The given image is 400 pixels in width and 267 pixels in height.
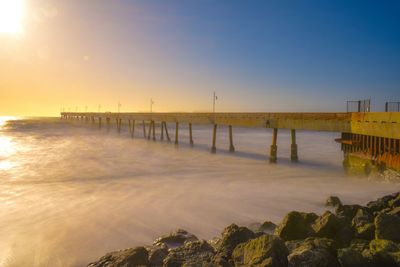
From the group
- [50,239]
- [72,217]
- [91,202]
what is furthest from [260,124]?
[50,239]

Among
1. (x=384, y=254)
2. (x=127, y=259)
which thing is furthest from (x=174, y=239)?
(x=384, y=254)

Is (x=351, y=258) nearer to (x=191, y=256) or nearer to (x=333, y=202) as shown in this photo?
(x=191, y=256)

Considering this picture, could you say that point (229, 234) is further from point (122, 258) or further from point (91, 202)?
point (91, 202)

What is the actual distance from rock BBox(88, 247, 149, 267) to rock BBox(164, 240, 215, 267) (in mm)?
427

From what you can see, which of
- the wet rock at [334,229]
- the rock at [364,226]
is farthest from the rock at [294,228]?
the rock at [364,226]

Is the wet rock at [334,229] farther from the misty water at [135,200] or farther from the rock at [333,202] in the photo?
the rock at [333,202]

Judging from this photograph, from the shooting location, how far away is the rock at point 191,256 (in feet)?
17.1

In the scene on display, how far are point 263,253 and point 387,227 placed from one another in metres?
2.50

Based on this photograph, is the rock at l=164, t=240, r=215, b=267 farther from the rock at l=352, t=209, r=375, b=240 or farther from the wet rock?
the rock at l=352, t=209, r=375, b=240

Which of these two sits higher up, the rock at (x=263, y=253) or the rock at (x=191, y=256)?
the rock at (x=263, y=253)

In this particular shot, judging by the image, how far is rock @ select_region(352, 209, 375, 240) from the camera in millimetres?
5918

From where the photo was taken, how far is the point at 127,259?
5.50m

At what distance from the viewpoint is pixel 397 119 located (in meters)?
12.8

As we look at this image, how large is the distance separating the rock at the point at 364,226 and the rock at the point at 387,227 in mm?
298
